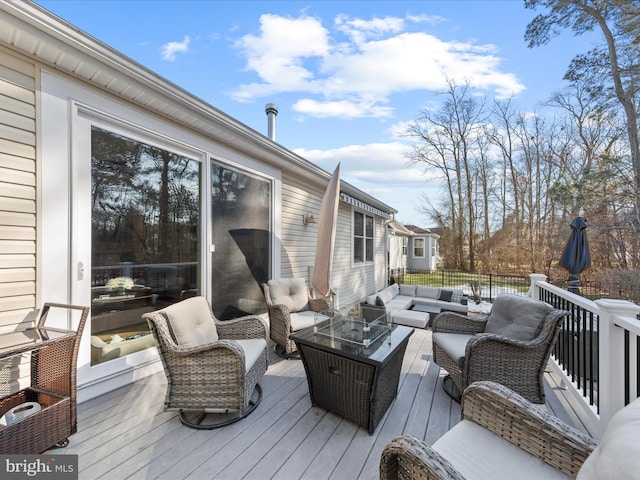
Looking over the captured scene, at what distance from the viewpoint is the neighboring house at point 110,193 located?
84.0 inches

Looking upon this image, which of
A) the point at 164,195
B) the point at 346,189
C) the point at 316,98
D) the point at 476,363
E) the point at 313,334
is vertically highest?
the point at 316,98

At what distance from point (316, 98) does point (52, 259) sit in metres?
6.88

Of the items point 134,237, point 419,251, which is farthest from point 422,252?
point 134,237

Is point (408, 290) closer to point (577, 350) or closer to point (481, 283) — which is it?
point (577, 350)

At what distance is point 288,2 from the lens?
4910mm

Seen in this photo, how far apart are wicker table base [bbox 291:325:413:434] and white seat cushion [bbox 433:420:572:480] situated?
0.72 meters

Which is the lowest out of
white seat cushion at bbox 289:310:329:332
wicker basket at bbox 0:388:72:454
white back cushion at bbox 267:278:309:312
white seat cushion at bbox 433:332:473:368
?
wicker basket at bbox 0:388:72:454

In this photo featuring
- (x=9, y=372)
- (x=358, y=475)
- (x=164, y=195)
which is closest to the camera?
(x=358, y=475)

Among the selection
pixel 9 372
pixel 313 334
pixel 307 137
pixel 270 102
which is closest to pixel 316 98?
pixel 307 137

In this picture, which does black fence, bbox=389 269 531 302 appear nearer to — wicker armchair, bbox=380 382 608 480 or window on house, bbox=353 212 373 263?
window on house, bbox=353 212 373 263

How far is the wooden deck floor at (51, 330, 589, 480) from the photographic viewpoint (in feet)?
5.74

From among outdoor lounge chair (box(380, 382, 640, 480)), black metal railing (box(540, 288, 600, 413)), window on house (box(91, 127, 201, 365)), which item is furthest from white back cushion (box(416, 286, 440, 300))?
outdoor lounge chair (box(380, 382, 640, 480))

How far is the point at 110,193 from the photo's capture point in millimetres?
2697

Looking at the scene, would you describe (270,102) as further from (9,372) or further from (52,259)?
(9,372)
